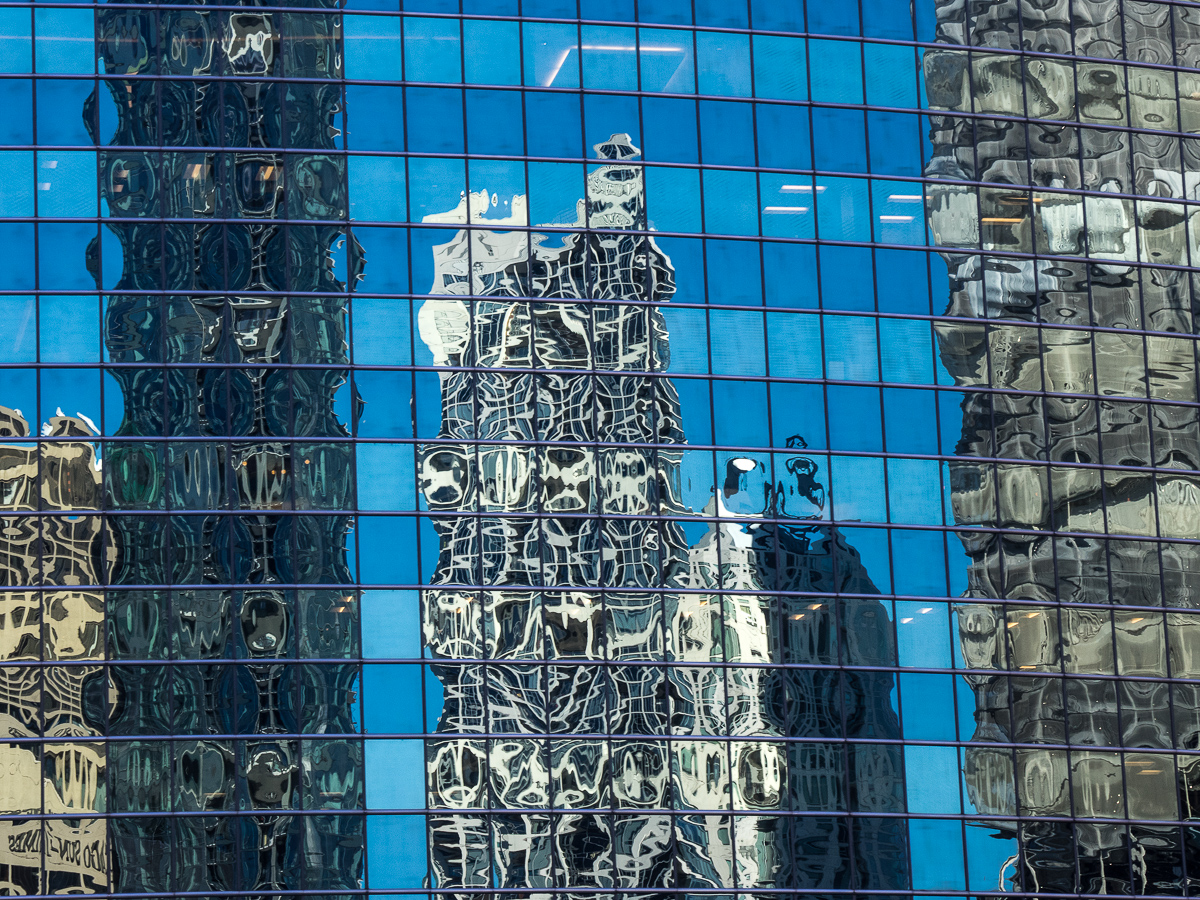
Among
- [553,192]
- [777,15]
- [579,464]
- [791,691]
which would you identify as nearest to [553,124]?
[553,192]

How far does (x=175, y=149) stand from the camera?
160ft

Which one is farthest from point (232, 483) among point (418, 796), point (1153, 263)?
point (1153, 263)

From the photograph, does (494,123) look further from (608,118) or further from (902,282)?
(902,282)

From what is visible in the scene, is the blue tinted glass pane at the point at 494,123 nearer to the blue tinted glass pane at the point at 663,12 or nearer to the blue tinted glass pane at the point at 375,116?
the blue tinted glass pane at the point at 375,116

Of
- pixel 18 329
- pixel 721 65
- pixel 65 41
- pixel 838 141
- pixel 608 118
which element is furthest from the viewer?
pixel 838 141

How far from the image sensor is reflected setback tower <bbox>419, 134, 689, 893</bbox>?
46.9 m

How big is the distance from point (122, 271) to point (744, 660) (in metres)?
19.2

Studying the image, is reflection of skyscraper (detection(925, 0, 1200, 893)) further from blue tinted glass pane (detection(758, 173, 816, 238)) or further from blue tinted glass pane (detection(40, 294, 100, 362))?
blue tinted glass pane (detection(40, 294, 100, 362))

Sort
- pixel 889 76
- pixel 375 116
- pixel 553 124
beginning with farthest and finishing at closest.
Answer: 1. pixel 889 76
2. pixel 553 124
3. pixel 375 116

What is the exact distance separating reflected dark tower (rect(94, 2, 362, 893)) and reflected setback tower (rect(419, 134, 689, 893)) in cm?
279

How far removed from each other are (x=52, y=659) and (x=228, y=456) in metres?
6.72

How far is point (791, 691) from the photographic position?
48688 mm

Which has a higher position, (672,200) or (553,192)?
(553,192)

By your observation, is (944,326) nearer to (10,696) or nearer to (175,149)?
(175,149)
